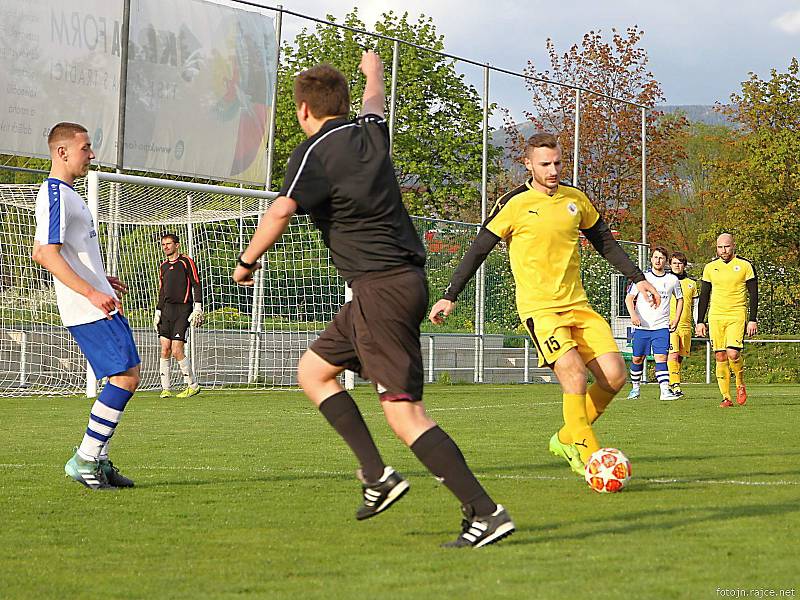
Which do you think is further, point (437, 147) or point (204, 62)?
point (437, 147)

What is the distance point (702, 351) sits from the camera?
107 feet

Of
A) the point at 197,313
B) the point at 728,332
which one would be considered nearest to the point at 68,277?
the point at 197,313

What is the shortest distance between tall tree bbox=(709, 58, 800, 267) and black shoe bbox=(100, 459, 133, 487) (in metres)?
29.7

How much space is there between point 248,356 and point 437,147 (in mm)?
20319

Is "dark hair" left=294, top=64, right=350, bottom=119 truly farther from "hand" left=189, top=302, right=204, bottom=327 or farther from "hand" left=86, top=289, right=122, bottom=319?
"hand" left=189, top=302, right=204, bottom=327

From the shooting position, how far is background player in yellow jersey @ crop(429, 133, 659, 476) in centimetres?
798

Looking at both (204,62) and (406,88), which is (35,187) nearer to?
(204,62)

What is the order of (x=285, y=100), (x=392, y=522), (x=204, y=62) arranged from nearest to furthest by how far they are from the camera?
(x=392, y=522) → (x=204, y=62) → (x=285, y=100)

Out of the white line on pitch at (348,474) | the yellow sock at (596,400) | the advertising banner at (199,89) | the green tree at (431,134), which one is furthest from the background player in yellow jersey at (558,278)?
the green tree at (431,134)

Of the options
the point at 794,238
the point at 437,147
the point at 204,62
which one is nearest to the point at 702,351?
the point at 794,238

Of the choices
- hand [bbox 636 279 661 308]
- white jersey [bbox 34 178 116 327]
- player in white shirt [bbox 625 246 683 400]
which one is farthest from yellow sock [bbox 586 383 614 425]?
player in white shirt [bbox 625 246 683 400]

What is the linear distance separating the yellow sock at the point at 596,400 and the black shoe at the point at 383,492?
8.90 feet

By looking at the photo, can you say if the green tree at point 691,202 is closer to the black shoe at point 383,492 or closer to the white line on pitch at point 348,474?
the white line on pitch at point 348,474

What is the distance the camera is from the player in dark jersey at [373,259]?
5.36 m
